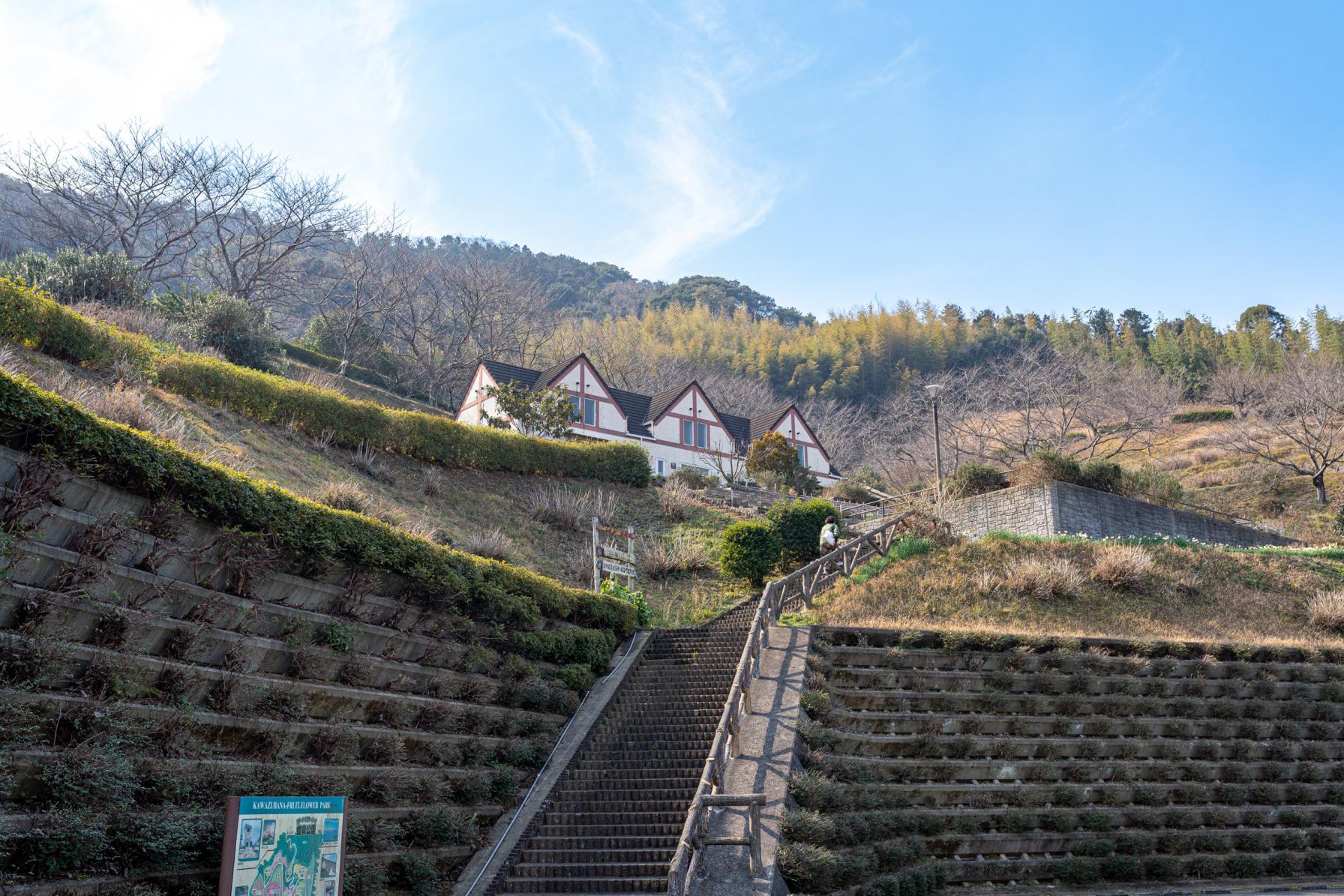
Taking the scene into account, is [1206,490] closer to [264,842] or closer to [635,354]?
[635,354]

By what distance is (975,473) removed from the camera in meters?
30.0

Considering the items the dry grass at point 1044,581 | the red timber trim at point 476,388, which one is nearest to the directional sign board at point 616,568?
the dry grass at point 1044,581

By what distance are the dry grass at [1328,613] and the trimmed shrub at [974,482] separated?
8950mm

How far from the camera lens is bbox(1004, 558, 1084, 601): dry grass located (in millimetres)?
21484

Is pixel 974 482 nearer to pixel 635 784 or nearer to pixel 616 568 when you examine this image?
pixel 616 568

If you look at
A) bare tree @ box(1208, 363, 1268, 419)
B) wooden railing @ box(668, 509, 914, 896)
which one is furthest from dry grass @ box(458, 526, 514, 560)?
bare tree @ box(1208, 363, 1268, 419)

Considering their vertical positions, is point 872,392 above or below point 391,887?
above

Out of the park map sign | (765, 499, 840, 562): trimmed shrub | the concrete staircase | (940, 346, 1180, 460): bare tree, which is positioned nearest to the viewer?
the park map sign

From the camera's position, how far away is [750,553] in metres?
23.5

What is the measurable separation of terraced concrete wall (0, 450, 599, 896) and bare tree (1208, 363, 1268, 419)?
63527 mm

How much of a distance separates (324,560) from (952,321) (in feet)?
320

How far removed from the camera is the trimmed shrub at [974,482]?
29.8 meters

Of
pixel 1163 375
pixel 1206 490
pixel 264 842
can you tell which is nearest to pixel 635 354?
pixel 1206 490

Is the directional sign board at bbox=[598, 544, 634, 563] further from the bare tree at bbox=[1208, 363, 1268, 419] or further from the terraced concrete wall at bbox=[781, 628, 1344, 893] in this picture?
the bare tree at bbox=[1208, 363, 1268, 419]
